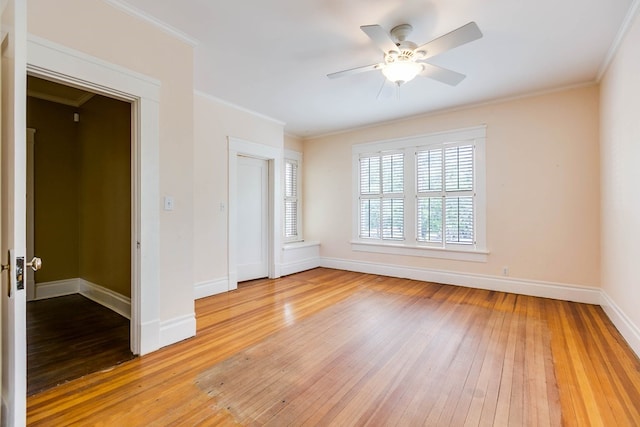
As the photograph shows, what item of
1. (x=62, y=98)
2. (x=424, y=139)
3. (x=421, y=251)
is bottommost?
(x=421, y=251)

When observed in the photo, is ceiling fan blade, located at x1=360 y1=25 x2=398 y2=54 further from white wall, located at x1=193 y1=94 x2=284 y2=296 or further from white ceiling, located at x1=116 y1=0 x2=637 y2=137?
white wall, located at x1=193 y1=94 x2=284 y2=296

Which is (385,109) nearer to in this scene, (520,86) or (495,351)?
(520,86)

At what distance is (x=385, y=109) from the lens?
455 cm

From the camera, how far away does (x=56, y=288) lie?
13.1ft

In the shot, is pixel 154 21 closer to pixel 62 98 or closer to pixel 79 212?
pixel 62 98

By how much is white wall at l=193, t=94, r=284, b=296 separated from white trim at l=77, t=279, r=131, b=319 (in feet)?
2.65

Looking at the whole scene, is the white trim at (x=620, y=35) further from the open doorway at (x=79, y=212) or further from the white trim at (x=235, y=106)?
the open doorway at (x=79, y=212)

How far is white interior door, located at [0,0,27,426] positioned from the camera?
1.25 metres

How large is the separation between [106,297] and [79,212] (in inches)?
55.7

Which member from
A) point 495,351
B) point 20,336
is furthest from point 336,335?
point 20,336

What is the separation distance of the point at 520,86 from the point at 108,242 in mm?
5473

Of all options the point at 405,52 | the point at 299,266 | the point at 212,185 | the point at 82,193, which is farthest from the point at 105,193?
the point at 405,52

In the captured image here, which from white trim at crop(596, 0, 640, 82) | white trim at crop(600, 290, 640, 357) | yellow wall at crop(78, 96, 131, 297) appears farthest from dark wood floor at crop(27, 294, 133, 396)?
white trim at crop(596, 0, 640, 82)

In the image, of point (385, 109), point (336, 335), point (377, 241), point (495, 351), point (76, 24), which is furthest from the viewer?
point (377, 241)
